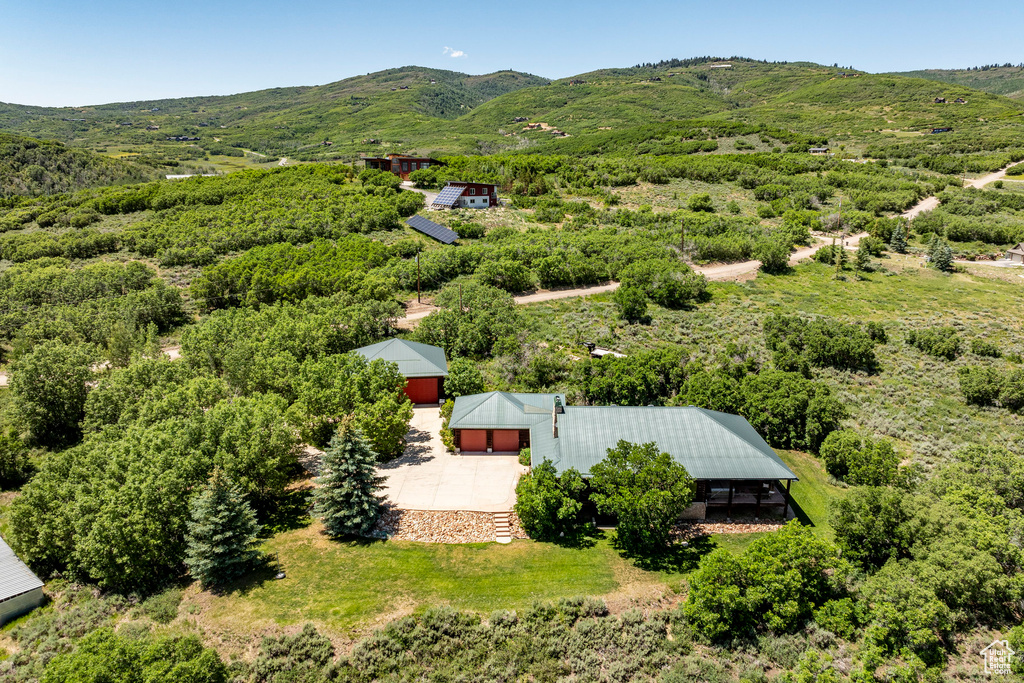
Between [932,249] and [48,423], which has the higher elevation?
[932,249]

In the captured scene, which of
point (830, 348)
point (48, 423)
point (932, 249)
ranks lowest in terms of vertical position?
point (48, 423)

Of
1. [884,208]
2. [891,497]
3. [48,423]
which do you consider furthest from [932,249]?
[48,423]

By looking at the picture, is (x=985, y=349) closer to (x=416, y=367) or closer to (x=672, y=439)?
(x=672, y=439)

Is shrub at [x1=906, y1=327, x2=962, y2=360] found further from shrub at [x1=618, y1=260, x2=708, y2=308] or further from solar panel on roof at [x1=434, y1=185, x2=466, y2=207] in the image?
solar panel on roof at [x1=434, y1=185, x2=466, y2=207]

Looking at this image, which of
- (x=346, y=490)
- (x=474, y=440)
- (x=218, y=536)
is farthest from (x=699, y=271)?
(x=218, y=536)

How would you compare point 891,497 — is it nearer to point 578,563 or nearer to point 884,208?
point 578,563

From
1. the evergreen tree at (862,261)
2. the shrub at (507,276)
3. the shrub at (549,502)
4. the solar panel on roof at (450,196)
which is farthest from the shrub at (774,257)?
the shrub at (549,502)

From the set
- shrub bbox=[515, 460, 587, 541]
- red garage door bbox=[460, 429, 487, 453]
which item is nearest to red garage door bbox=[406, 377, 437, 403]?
red garage door bbox=[460, 429, 487, 453]

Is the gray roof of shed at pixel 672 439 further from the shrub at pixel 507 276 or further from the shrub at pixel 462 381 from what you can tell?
the shrub at pixel 507 276
